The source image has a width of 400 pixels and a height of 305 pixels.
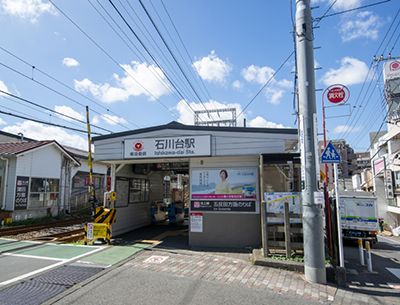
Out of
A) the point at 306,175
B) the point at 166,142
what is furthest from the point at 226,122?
the point at 306,175

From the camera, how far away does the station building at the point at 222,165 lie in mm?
8211

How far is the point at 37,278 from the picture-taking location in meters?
5.35

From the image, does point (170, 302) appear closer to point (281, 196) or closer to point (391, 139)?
point (281, 196)

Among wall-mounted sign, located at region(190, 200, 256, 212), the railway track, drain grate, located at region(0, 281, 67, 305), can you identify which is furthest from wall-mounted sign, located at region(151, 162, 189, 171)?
drain grate, located at region(0, 281, 67, 305)

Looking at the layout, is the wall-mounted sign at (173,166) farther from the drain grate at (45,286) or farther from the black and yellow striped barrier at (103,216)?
the drain grate at (45,286)

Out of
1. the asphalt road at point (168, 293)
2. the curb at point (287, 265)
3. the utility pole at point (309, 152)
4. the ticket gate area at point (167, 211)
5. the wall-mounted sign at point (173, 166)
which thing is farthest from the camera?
the ticket gate area at point (167, 211)

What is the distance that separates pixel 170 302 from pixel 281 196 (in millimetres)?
4338

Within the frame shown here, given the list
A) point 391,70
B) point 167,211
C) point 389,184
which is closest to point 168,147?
point 167,211

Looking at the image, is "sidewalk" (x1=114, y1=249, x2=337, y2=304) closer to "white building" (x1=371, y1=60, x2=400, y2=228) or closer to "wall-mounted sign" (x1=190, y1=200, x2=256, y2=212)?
"wall-mounted sign" (x1=190, y1=200, x2=256, y2=212)

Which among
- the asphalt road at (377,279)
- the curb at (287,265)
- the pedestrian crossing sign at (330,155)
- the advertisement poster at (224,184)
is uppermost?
the pedestrian crossing sign at (330,155)

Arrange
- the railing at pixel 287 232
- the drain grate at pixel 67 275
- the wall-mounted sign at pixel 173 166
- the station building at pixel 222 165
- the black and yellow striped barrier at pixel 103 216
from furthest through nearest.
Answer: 1. the wall-mounted sign at pixel 173 166
2. the black and yellow striped barrier at pixel 103 216
3. the station building at pixel 222 165
4. the railing at pixel 287 232
5. the drain grate at pixel 67 275

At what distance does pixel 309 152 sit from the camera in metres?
5.66

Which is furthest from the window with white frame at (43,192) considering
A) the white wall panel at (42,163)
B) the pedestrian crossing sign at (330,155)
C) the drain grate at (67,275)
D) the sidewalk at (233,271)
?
the pedestrian crossing sign at (330,155)

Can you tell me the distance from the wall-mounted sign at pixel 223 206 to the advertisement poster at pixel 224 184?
135 mm
